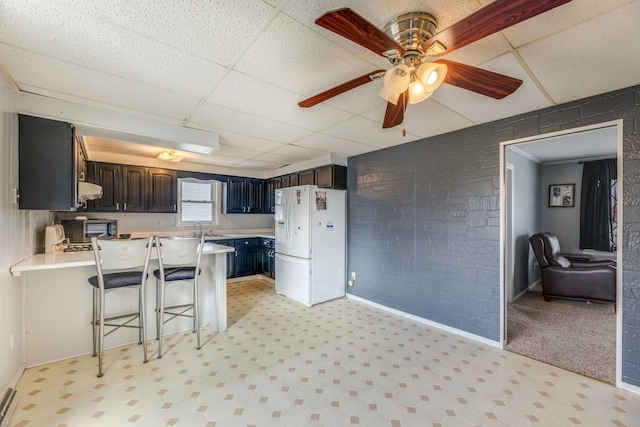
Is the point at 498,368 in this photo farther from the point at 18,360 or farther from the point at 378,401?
the point at 18,360

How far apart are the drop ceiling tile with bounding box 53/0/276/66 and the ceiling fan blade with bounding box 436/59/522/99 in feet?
3.39

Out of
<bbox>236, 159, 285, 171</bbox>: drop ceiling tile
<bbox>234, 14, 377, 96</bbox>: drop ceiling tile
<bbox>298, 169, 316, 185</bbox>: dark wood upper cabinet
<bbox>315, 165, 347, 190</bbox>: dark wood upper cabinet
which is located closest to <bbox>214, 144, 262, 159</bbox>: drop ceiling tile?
<bbox>236, 159, 285, 171</bbox>: drop ceiling tile

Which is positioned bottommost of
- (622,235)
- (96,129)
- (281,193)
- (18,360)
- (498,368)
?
(498,368)

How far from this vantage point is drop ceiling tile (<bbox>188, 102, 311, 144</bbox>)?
2.59 meters

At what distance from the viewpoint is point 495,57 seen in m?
1.67

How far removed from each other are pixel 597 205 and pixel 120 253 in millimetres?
7702

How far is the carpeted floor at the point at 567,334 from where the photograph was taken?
2.48 meters

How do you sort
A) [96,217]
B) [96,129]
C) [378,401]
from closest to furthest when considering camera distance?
[378,401] → [96,129] → [96,217]

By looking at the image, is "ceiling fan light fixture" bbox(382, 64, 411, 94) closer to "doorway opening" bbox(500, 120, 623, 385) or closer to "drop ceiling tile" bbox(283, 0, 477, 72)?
"drop ceiling tile" bbox(283, 0, 477, 72)

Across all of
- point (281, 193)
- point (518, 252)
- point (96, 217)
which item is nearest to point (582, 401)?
point (518, 252)

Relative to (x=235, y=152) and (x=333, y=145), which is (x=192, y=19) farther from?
(x=235, y=152)

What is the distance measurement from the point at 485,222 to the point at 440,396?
5.91ft

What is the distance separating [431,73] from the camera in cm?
136

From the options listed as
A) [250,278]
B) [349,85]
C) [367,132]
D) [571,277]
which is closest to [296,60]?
[349,85]
